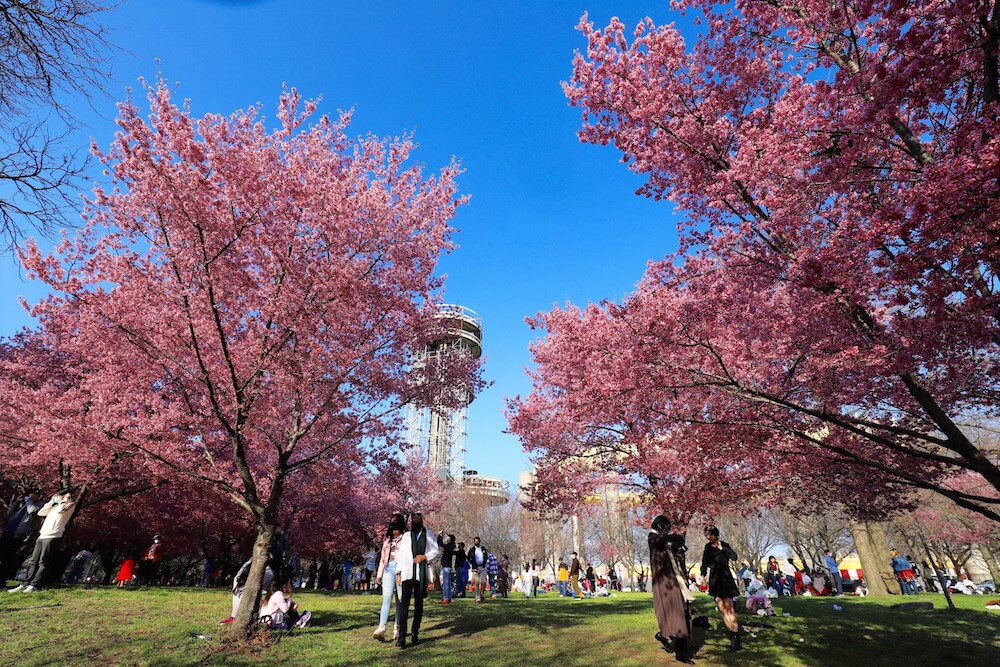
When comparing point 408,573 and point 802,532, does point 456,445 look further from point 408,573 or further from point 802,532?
point 408,573

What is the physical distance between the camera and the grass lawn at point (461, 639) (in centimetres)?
631

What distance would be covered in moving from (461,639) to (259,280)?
6704 mm

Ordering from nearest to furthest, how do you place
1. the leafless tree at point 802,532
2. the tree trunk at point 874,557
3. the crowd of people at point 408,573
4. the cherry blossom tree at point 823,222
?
the cherry blossom tree at point 823,222 < the crowd of people at point 408,573 < the tree trunk at point 874,557 < the leafless tree at point 802,532

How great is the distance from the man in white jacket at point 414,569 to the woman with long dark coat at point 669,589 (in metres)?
3.33

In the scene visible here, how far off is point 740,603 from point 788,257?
483 inches

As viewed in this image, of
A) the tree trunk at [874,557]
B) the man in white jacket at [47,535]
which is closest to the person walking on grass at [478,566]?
the man in white jacket at [47,535]

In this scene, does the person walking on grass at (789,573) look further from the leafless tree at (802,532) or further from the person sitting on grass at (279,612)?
the person sitting on grass at (279,612)

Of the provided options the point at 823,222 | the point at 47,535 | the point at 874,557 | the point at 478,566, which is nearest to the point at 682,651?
the point at 823,222

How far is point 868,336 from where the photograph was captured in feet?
20.5

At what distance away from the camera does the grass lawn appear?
20.7ft

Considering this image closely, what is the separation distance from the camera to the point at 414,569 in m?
7.38

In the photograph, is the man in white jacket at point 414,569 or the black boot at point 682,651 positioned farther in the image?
Answer: the man in white jacket at point 414,569

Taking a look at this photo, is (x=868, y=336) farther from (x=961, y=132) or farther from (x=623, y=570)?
(x=623, y=570)

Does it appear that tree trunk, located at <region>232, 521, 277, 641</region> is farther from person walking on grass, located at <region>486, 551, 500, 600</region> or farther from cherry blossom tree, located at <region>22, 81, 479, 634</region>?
person walking on grass, located at <region>486, 551, 500, 600</region>
